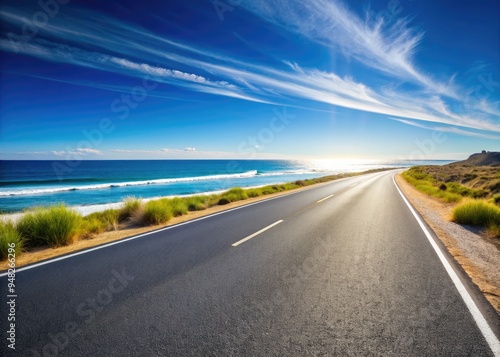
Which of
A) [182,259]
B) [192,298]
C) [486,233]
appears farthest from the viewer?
[486,233]

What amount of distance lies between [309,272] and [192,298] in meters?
2.12

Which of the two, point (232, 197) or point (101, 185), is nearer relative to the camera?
point (232, 197)

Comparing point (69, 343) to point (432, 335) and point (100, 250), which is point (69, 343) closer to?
point (100, 250)

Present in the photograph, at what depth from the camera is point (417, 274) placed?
13.9 feet

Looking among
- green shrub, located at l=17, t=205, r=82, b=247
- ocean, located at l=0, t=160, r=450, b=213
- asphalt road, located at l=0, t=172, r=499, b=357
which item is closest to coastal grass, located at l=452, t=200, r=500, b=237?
asphalt road, located at l=0, t=172, r=499, b=357

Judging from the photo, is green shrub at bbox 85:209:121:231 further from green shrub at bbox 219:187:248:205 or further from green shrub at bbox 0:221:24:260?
green shrub at bbox 219:187:248:205

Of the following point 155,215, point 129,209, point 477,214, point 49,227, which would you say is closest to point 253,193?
point 129,209

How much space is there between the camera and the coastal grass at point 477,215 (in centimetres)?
785

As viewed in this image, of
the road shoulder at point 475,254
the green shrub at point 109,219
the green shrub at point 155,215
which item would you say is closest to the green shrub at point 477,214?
the road shoulder at point 475,254

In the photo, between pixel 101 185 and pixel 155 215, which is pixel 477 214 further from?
pixel 101 185

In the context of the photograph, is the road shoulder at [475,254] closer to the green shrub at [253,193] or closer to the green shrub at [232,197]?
the green shrub at [232,197]

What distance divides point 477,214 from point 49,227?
13.6 meters

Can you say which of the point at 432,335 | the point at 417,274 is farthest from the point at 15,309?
the point at 417,274

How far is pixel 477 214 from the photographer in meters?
8.34
